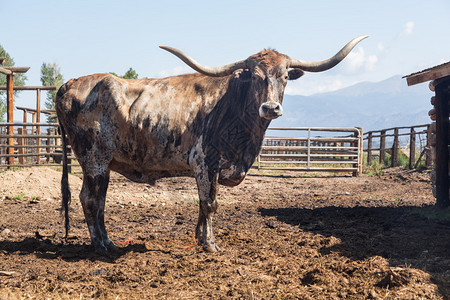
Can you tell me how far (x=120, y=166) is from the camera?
525 cm

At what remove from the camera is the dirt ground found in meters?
3.54

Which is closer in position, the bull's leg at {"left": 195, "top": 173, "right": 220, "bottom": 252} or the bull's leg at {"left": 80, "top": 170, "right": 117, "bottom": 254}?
the bull's leg at {"left": 195, "top": 173, "right": 220, "bottom": 252}

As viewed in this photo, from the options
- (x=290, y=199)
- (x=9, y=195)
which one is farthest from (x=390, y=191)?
(x=9, y=195)

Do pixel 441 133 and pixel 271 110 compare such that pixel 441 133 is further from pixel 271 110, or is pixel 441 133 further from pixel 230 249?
pixel 230 249

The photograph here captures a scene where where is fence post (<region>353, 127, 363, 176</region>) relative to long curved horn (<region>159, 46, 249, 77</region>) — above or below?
below

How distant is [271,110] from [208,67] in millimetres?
1028

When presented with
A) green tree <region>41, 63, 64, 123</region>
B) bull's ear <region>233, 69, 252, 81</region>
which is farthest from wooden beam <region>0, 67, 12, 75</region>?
green tree <region>41, 63, 64, 123</region>

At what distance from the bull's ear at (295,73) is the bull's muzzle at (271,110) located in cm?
113

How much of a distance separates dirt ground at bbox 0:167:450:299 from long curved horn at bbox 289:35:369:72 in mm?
2158

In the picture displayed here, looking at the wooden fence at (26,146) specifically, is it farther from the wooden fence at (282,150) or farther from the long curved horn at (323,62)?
the long curved horn at (323,62)

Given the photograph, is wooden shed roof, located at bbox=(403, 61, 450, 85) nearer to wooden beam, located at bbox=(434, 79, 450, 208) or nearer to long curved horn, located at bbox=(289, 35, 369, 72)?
wooden beam, located at bbox=(434, 79, 450, 208)

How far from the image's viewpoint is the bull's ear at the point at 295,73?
5.35m

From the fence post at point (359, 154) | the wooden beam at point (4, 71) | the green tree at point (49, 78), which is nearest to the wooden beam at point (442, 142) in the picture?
the fence post at point (359, 154)

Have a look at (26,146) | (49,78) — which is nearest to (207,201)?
(26,146)
